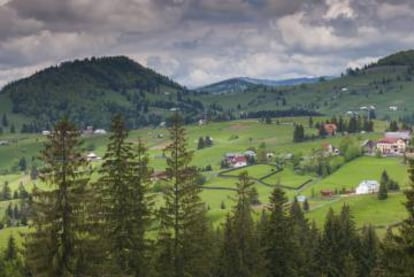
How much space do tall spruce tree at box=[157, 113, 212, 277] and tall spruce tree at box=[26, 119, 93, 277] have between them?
1265cm

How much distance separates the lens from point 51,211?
3488cm

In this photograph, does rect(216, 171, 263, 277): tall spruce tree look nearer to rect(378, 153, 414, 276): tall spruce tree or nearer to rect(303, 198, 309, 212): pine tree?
rect(378, 153, 414, 276): tall spruce tree

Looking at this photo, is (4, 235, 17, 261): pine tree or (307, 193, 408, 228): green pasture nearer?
(4, 235, 17, 261): pine tree

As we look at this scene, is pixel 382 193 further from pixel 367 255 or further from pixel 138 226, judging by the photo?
pixel 138 226

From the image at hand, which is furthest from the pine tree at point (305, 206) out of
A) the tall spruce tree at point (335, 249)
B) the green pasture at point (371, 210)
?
the tall spruce tree at point (335, 249)

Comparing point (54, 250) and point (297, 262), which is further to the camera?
point (297, 262)

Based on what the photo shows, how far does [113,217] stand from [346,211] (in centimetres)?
5101

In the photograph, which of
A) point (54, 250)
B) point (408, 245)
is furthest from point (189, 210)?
point (408, 245)

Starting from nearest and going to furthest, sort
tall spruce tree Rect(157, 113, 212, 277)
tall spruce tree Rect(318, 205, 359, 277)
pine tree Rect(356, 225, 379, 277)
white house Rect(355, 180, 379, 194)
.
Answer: tall spruce tree Rect(157, 113, 212, 277), tall spruce tree Rect(318, 205, 359, 277), pine tree Rect(356, 225, 379, 277), white house Rect(355, 180, 379, 194)

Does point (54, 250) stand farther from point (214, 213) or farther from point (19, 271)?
point (214, 213)

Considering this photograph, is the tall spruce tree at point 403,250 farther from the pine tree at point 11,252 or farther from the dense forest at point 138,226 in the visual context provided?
the pine tree at point 11,252

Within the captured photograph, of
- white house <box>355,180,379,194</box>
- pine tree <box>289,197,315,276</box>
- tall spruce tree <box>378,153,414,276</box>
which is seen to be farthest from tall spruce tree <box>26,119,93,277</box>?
white house <box>355,180,379,194</box>

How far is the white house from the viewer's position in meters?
185

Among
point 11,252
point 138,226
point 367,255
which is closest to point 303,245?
point 367,255
